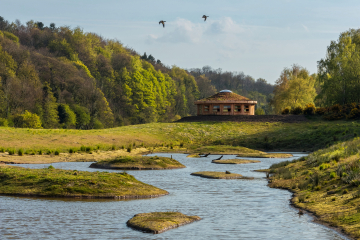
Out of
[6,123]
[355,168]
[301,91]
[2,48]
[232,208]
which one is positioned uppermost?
[2,48]

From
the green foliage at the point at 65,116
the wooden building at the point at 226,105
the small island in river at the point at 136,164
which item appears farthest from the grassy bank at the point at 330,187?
the green foliage at the point at 65,116

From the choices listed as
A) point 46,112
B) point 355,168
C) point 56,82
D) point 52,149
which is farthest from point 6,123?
point 355,168

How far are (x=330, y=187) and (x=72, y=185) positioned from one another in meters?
13.3

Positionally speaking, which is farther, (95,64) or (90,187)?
(95,64)

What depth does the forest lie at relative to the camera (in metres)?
80.7

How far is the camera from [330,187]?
21594 mm

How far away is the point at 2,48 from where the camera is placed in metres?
85.1

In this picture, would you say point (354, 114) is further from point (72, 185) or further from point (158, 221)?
point (158, 221)

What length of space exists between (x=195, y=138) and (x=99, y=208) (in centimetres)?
5365

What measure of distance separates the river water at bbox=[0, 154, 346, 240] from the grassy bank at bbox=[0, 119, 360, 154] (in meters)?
26.8

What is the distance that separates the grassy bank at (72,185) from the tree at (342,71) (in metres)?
68.1

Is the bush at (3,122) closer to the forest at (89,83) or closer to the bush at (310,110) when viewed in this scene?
the forest at (89,83)

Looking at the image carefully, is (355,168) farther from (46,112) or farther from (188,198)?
(46,112)

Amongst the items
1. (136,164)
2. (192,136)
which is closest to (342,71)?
(192,136)
